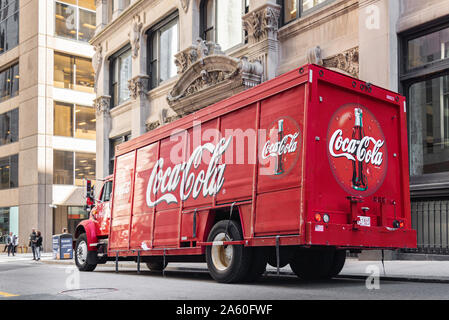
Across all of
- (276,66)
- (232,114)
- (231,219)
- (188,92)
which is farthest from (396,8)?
(188,92)

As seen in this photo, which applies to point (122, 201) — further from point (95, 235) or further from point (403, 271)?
point (403, 271)

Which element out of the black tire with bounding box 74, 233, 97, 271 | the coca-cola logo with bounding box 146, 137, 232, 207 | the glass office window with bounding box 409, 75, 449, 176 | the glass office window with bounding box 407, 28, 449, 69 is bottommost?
the black tire with bounding box 74, 233, 97, 271

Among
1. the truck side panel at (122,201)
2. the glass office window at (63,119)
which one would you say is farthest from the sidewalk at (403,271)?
the glass office window at (63,119)

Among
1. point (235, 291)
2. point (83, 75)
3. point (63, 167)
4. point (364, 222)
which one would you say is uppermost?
point (83, 75)

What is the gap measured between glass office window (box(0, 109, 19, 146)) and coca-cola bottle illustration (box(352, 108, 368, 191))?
40.2m

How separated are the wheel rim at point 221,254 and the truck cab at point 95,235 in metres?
5.90

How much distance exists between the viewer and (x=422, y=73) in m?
15.3

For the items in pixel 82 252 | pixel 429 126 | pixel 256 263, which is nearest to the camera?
pixel 256 263

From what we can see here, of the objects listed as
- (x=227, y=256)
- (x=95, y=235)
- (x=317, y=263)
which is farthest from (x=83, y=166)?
(x=227, y=256)

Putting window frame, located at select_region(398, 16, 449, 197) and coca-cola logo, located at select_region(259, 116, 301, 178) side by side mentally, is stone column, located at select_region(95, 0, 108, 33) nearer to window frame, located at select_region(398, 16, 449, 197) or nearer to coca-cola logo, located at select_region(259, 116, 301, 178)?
window frame, located at select_region(398, 16, 449, 197)

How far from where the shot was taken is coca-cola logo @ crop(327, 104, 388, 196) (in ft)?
32.5

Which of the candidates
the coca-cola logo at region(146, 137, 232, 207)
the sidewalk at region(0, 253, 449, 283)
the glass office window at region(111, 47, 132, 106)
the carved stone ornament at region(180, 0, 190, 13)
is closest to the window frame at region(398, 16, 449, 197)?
the sidewalk at region(0, 253, 449, 283)

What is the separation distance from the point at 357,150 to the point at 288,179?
1.51 meters
